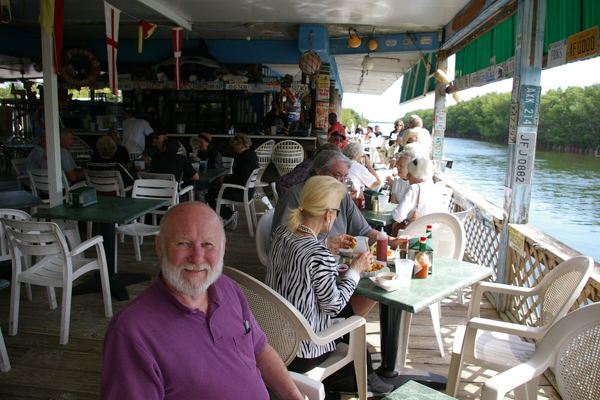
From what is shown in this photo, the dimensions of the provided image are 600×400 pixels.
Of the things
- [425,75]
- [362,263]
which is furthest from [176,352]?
[425,75]

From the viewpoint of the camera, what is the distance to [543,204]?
5059 millimetres

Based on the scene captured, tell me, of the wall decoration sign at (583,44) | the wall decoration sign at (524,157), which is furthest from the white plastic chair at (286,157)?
the wall decoration sign at (583,44)

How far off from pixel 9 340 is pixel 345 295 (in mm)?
2531

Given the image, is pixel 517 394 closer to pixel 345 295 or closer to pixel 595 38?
pixel 345 295

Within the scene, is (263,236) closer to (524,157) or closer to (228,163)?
(524,157)

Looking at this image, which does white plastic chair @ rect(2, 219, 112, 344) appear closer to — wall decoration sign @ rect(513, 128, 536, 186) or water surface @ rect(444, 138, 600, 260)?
wall decoration sign @ rect(513, 128, 536, 186)

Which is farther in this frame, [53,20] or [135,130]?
[135,130]

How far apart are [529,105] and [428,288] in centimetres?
205

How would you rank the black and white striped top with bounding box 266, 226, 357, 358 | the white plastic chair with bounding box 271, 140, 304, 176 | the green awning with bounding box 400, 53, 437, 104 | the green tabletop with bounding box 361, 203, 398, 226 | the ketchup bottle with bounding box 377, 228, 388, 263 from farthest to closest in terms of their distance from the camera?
the green awning with bounding box 400, 53, 437, 104
the white plastic chair with bounding box 271, 140, 304, 176
the green tabletop with bounding box 361, 203, 398, 226
the ketchup bottle with bounding box 377, 228, 388, 263
the black and white striped top with bounding box 266, 226, 357, 358

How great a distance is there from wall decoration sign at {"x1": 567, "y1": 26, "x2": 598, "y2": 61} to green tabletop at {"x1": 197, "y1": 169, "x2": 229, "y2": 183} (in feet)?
13.4

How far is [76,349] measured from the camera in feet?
9.55

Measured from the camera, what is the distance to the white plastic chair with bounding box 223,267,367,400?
1.83 meters

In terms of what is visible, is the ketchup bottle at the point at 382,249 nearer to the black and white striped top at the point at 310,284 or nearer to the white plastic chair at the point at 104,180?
the black and white striped top at the point at 310,284

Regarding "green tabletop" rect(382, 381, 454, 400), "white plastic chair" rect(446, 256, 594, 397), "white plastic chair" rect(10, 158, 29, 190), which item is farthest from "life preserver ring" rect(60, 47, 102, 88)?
"green tabletop" rect(382, 381, 454, 400)
